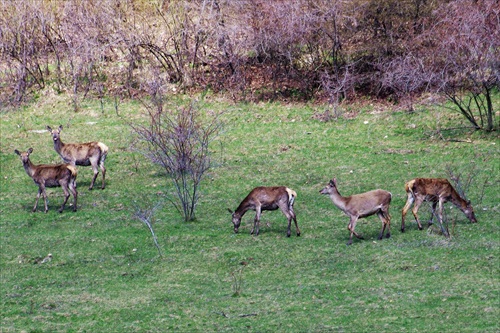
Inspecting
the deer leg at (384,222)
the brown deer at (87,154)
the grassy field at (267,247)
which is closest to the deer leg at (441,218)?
the grassy field at (267,247)

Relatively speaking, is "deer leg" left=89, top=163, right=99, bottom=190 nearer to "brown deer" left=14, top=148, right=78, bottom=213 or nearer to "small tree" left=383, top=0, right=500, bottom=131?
"brown deer" left=14, top=148, right=78, bottom=213

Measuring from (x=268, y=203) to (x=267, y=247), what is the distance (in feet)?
4.15

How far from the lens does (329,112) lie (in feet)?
92.4

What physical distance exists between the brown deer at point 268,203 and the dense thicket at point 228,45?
355 inches

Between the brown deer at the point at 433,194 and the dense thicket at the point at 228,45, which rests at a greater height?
the dense thicket at the point at 228,45

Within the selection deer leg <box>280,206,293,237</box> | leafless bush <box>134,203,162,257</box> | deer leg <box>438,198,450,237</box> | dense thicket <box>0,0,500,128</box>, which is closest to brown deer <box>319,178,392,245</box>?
deer leg <box>438,198,450,237</box>

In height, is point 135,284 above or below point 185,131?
below

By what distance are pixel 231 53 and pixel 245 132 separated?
5200 mm

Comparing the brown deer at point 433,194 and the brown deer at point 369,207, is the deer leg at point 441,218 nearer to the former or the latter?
the brown deer at point 433,194

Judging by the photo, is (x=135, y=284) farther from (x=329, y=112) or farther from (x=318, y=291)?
(x=329, y=112)

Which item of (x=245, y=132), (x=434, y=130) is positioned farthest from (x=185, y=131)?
(x=434, y=130)

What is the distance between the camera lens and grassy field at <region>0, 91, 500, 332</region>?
13.2 meters

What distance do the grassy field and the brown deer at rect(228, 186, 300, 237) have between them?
35cm

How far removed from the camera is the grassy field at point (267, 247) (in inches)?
522
